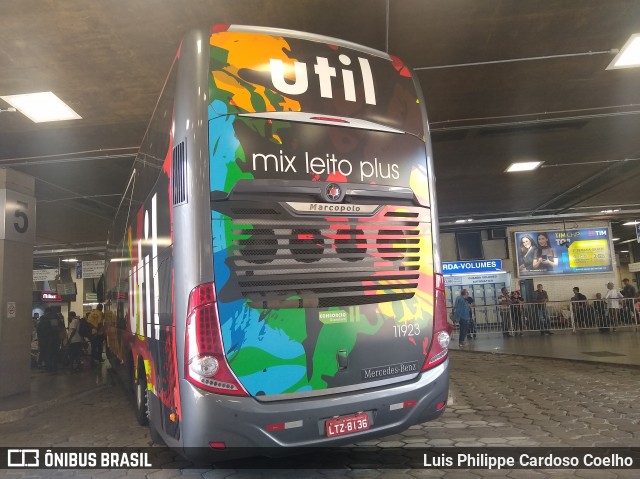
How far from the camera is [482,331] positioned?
67.9 ft

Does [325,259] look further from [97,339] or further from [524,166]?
[97,339]

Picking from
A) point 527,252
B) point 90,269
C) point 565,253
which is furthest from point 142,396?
point 565,253

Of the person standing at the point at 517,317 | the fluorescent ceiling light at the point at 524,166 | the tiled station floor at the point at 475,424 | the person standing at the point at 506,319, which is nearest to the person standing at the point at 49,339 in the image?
the tiled station floor at the point at 475,424

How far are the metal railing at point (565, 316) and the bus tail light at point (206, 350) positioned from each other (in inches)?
702

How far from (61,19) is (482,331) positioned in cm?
1905

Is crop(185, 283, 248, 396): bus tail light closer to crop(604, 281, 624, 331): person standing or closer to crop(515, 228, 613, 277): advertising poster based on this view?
crop(604, 281, 624, 331): person standing

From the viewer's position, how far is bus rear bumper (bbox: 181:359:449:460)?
11.3 feet

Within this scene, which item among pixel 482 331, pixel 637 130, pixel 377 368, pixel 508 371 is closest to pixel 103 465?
pixel 377 368

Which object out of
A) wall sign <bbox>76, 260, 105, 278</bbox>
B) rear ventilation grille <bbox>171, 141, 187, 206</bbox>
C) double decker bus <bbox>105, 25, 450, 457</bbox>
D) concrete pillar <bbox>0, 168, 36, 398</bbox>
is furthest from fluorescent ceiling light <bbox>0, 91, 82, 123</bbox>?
wall sign <bbox>76, 260, 105, 278</bbox>

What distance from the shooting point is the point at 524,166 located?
574 inches

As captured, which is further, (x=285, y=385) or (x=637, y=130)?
(x=637, y=130)

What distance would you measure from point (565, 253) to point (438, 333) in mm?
22446

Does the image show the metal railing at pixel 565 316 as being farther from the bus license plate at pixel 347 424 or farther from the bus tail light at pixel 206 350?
the bus tail light at pixel 206 350

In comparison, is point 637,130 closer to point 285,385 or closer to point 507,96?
point 507,96
